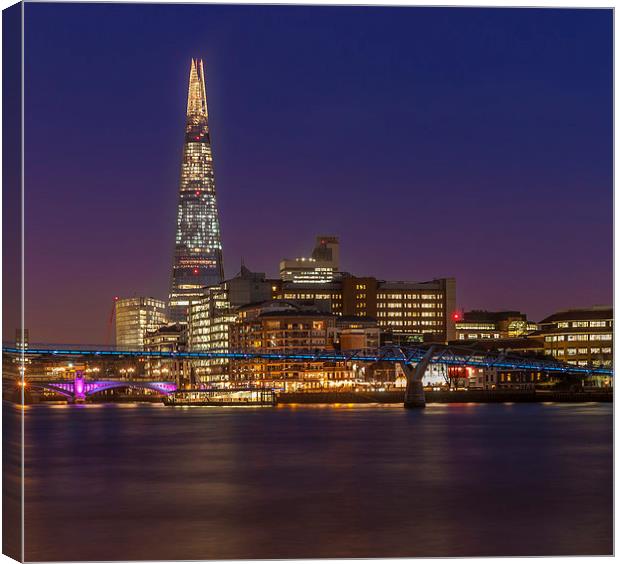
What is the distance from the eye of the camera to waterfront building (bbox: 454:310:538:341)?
109938 mm

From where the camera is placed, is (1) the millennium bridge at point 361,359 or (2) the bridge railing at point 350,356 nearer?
(1) the millennium bridge at point 361,359

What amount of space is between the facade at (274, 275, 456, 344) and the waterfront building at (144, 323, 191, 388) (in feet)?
38.7

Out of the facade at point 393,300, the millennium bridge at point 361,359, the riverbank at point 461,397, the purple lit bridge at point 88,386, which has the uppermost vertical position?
the facade at point 393,300

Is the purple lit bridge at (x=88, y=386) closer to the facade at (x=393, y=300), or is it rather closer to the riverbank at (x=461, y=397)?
the riverbank at (x=461, y=397)

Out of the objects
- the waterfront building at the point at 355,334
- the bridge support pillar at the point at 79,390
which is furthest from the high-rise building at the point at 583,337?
the bridge support pillar at the point at 79,390

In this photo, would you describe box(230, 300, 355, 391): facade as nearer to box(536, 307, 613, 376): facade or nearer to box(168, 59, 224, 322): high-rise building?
box(536, 307, 613, 376): facade

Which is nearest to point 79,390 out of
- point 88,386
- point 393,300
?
point 88,386

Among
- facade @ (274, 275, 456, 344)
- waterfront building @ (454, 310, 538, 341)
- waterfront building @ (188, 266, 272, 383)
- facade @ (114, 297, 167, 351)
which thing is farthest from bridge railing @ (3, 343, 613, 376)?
facade @ (114, 297, 167, 351)

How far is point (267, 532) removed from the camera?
553 inches

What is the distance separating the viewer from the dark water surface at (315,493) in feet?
41.4

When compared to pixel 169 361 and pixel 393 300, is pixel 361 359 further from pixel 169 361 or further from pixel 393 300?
pixel 169 361

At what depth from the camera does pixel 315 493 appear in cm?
1869

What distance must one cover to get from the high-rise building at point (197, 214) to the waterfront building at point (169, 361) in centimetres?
2265

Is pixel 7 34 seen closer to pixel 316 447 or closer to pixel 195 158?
pixel 316 447
